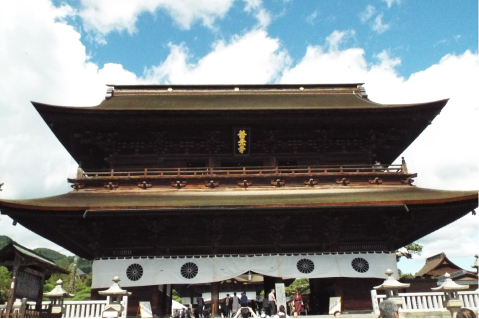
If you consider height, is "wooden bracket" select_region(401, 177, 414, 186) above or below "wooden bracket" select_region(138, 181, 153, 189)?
below

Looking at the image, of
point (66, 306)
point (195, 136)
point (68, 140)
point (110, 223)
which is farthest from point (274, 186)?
point (68, 140)

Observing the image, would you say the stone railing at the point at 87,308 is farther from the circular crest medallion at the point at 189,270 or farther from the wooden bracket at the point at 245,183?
the wooden bracket at the point at 245,183

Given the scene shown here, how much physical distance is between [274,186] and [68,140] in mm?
11073

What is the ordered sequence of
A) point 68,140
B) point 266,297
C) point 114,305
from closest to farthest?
1. point 114,305
2. point 266,297
3. point 68,140

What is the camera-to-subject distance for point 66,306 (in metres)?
13.6

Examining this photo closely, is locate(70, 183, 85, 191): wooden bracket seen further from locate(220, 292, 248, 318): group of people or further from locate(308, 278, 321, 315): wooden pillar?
locate(308, 278, 321, 315): wooden pillar

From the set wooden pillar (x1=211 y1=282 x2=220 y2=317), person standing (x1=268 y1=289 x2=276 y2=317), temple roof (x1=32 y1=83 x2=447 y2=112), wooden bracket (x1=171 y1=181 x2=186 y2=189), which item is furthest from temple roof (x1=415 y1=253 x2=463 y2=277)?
wooden bracket (x1=171 y1=181 x2=186 y2=189)

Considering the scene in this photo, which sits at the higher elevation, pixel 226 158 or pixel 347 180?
pixel 226 158

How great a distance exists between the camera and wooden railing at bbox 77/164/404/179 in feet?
58.0

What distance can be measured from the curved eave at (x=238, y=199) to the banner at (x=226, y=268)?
240cm

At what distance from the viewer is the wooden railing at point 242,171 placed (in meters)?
17.7

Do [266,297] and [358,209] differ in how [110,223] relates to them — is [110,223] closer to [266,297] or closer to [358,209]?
[266,297]

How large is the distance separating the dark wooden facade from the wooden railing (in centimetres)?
7

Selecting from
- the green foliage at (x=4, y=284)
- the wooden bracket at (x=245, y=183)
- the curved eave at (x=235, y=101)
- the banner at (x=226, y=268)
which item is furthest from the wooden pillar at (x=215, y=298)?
the green foliage at (x=4, y=284)
